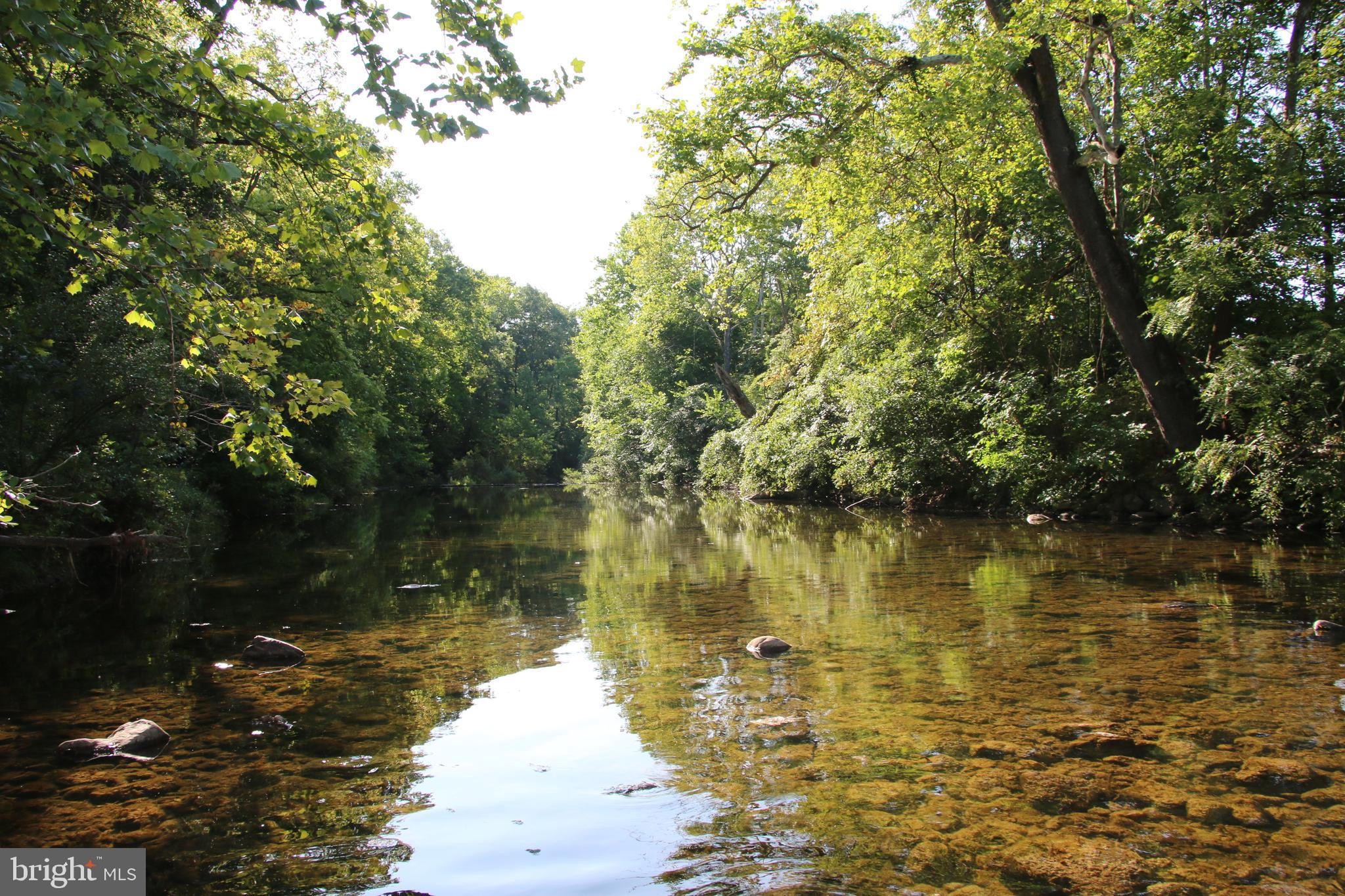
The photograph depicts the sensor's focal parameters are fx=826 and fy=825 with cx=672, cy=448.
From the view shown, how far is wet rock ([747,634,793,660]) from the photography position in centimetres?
627

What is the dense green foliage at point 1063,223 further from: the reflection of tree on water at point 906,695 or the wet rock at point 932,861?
the wet rock at point 932,861

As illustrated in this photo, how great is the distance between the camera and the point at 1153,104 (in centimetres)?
1453

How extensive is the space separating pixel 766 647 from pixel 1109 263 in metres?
9.92

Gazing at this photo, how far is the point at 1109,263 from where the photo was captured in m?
12.8

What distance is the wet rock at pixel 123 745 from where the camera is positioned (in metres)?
4.39

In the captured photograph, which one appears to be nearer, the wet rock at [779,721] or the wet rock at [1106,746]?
the wet rock at [1106,746]

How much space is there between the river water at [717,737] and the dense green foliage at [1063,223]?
409 centimetres

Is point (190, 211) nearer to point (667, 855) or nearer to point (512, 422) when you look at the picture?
point (667, 855)

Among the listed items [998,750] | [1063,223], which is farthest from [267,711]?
[1063,223]

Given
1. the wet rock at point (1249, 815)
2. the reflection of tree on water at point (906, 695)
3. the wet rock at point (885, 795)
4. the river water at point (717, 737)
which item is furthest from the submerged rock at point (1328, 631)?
the wet rock at point (885, 795)

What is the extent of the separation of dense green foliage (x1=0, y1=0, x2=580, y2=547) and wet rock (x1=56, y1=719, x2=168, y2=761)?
1286 mm

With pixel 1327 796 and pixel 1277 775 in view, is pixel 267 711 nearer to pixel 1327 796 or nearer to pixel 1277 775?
pixel 1277 775

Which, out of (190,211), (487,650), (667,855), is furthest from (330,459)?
(667,855)

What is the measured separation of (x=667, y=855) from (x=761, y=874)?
1.35ft
